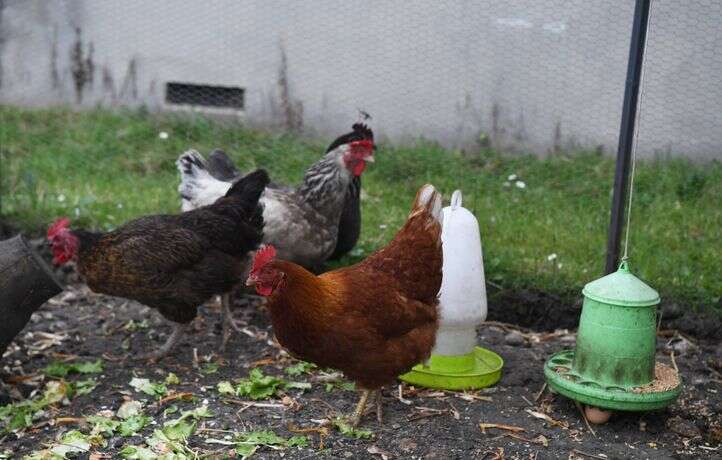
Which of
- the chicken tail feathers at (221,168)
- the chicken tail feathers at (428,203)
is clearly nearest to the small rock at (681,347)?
the chicken tail feathers at (428,203)

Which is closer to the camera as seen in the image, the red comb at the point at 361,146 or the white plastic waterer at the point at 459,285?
the white plastic waterer at the point at 459,285

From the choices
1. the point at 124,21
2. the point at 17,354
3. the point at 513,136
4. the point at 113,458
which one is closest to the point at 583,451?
the point at 113,458

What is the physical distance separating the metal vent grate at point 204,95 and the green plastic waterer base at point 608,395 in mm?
4704

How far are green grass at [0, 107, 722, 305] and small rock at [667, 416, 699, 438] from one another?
1.21m

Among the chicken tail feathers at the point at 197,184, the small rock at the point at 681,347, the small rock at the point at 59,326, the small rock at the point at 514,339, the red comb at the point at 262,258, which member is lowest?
the small rock at the point at 59,326

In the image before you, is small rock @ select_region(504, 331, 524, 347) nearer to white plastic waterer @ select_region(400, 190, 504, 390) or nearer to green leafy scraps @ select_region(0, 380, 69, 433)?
white plastic waterer @ select_region(400, 190, 504, 390)

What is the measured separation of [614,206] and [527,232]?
146cm

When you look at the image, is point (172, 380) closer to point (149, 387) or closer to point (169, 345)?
point (149, 387)

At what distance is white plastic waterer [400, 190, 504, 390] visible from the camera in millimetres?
4125

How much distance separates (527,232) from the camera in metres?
5.65

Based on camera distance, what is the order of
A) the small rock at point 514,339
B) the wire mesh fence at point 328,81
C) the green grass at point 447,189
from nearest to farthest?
the small rock at point 514,339, the green grass at point 447,189, the wire mesh fence at point 328,81

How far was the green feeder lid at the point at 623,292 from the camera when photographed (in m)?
3.59

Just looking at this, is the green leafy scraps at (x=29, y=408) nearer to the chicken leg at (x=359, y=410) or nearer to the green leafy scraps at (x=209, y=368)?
the green leafy scraps at (x=209, y=368)

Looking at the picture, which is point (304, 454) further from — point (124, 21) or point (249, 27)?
point (124, 21)
